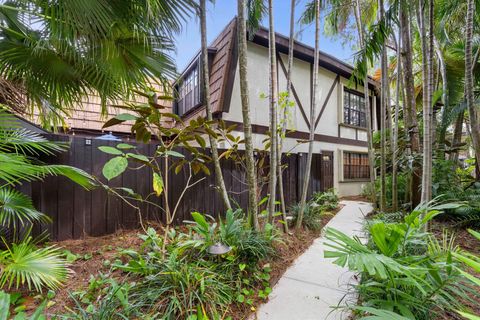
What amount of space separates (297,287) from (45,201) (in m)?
3.17

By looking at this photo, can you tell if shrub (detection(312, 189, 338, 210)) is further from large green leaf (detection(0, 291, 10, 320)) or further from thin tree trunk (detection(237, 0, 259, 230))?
large green leaf (detection(0, 291, 10, 320))

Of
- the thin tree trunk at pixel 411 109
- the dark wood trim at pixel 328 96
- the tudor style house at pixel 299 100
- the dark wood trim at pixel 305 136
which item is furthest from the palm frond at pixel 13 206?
the dark wood trim at pixel 328 96

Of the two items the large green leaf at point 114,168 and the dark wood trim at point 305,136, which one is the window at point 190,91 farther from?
the large green leaf at point 114,168

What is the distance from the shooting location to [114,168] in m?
1.99

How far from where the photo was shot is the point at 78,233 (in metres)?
2.96

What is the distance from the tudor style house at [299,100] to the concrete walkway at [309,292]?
2289 millimetres

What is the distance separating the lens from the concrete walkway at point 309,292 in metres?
1.85

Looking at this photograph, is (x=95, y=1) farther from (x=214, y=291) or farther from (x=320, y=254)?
(x=320, y=254)

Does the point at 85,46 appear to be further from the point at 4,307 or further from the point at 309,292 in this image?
the point at 309,292

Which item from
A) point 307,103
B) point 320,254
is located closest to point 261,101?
point 307,103

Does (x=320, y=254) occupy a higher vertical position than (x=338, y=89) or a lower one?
lower

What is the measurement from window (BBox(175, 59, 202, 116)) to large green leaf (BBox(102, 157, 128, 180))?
14.4 feet

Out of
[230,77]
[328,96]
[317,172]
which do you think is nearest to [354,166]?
[328,96]

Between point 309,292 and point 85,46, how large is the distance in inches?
141
